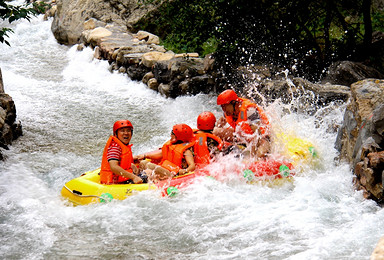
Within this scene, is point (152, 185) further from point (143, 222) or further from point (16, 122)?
point (16, 122)

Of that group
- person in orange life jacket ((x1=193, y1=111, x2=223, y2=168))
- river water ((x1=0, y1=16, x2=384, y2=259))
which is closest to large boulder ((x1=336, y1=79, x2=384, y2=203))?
river water ((x1=0, y1=16, x2=384, y2=259))

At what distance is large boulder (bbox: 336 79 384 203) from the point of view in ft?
17.4

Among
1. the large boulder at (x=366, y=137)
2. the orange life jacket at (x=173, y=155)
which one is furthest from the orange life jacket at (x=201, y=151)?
the large boulder at (x=366, y=137)

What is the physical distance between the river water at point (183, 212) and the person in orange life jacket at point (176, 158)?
355 mm

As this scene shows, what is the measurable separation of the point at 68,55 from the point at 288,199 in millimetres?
10531

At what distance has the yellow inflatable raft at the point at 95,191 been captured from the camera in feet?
19.4

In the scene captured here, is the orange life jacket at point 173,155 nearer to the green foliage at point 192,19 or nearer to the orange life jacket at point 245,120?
the orange life jacket at point 245,120

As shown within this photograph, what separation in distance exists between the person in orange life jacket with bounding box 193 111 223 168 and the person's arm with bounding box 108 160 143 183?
2.81ft

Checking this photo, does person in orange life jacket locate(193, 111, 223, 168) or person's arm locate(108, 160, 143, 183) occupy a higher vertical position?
person in orange life jacket locate(193, 111, 223, 168)

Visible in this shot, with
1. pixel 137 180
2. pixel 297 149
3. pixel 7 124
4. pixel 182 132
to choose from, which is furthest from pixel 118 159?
pixel 7 124

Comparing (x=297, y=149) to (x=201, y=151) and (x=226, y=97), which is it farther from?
(x=201, y=151)

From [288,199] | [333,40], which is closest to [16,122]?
[288,199]

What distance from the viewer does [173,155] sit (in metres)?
6.35

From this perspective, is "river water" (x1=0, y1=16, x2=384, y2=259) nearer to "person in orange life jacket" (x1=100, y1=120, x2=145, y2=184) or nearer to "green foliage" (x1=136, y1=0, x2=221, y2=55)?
"person in orange life jacket" (x1=100, y1=120, x2=145, y2=184)
